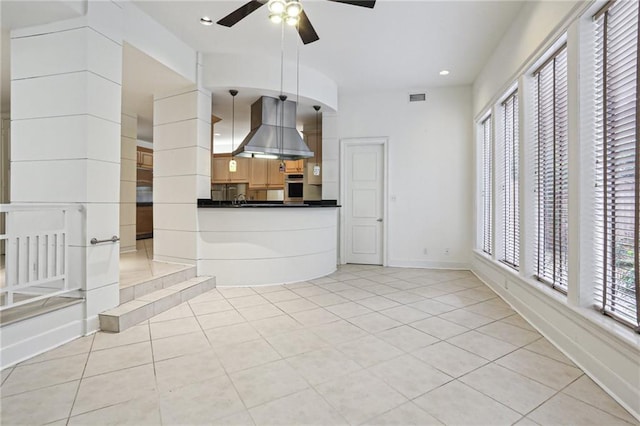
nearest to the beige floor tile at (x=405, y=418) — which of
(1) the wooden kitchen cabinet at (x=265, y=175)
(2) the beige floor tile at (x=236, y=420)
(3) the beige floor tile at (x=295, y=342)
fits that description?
(2) the beige floor tile at (x=236, y=420)

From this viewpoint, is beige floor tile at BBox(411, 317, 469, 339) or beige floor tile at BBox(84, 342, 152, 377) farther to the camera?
beige floor tile at BBox(411, 317, 469, 339)

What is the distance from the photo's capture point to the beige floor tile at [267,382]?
175cm

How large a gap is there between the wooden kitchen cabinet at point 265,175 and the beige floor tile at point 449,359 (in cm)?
651

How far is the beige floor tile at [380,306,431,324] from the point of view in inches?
116

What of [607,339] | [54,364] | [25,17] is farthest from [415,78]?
[54,364]

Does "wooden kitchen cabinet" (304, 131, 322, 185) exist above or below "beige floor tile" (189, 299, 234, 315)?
above

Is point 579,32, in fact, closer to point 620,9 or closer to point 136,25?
point 620,9

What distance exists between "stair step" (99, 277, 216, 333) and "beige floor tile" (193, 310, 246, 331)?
45 centimetres

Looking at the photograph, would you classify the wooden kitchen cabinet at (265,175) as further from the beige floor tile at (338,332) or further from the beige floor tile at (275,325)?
the beige floor tile at (338,332)

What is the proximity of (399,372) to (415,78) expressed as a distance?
4.39m

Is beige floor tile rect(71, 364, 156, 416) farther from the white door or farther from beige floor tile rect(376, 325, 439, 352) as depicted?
the white door

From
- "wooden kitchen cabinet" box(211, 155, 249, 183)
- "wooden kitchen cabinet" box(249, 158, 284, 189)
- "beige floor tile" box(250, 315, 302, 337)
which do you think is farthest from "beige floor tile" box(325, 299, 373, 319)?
"wooden kitchen cabinet" box(211, 155, 249, 183)

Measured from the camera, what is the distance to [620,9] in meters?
1.86

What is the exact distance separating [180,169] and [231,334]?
2.55m
